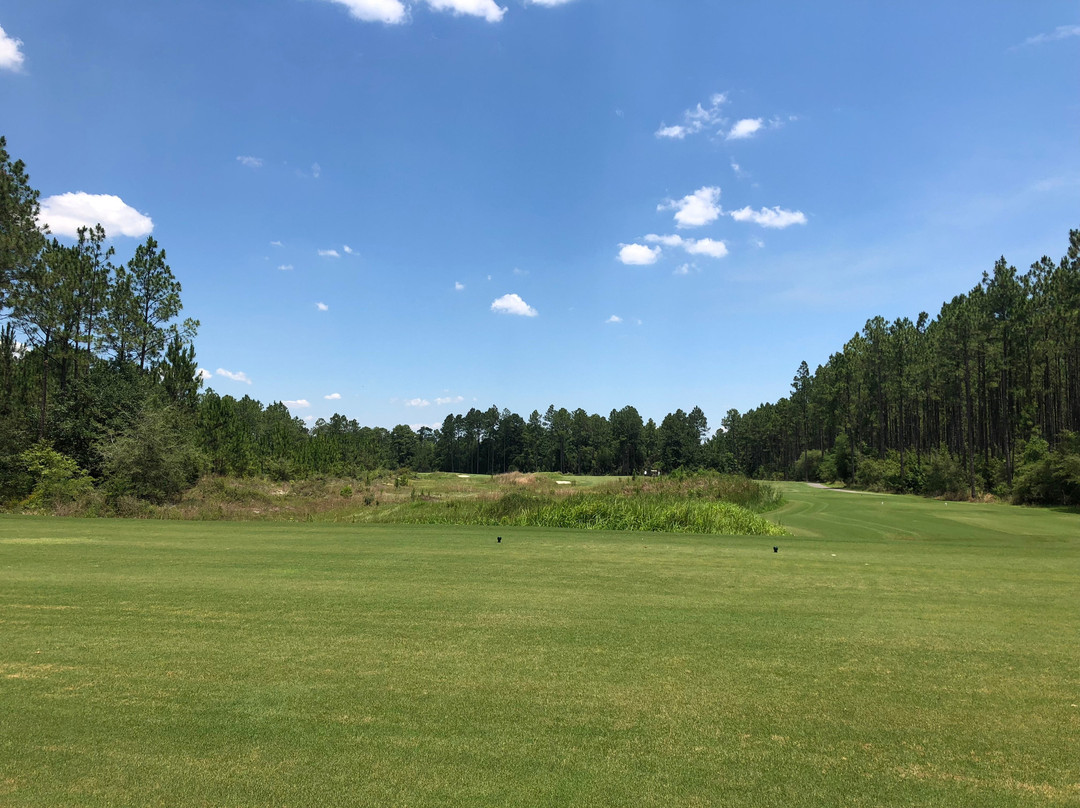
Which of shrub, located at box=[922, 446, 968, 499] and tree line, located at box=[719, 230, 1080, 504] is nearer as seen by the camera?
tree line, located at box=[719, 230, 1080, 504]

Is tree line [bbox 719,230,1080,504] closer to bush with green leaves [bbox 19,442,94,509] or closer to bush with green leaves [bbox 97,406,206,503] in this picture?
bush with green leaves [bbox 97,406,206,503]

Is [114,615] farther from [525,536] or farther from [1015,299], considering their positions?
[1015,299]

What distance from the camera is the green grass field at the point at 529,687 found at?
383 centimetres

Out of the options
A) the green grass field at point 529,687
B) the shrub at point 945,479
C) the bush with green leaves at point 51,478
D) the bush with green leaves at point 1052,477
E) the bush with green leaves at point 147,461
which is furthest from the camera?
the shrub at point 945,479

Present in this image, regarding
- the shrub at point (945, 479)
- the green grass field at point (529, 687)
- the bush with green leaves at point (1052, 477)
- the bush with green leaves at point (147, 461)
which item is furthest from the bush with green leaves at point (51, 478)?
the shrub at point (945, 479)

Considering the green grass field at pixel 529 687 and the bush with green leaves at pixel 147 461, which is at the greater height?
the bush with green leaves at pixel 147 461

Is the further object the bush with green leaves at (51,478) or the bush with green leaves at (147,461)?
the bush with green leaves at (147,461)

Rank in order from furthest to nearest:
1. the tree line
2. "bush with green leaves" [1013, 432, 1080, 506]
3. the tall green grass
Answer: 1. the tree line
2. "bush with green leaves" [1013, 432, 1080, 506]
3. the tall green grass

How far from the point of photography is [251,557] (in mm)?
12484

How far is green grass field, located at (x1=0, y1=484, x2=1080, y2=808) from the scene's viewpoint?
12.6 ft

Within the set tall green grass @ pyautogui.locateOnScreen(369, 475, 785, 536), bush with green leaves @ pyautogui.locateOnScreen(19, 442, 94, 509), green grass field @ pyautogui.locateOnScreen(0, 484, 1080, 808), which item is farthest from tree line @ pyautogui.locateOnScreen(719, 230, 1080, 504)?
bush with green leaves @ pyautogui.locateOnScreen(19, 442, 94, 509)

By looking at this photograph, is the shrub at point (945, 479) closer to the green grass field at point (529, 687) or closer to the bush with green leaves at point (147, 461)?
the green grass field at point (529, 687)

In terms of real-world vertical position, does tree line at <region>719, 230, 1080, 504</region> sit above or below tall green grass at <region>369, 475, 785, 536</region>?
above

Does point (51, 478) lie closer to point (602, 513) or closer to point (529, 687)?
point (602, 513)
